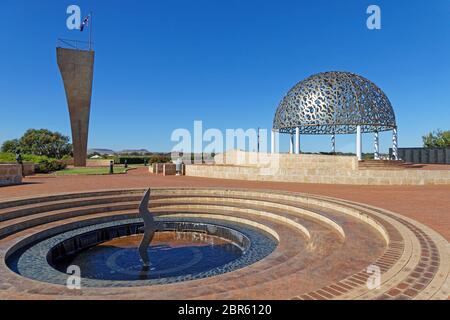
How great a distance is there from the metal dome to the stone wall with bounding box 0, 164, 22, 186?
23528mm

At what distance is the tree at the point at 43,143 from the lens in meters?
55.9

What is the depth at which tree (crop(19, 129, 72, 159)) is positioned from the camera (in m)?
55.9

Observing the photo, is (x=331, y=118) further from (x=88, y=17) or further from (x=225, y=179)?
(x=88, y=17)

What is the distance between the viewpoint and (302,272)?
14.3ft

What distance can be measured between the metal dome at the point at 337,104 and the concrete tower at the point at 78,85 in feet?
74.9

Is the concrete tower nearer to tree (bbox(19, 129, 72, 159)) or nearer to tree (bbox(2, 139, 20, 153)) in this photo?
tree (bbox(19, 129, 72, 159))

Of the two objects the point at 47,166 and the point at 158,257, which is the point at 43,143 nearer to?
the point at 47,166

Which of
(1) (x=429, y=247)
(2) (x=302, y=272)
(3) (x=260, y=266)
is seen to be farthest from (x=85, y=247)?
(1) (x=429, y=247)

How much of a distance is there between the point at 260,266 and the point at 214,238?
3.59m

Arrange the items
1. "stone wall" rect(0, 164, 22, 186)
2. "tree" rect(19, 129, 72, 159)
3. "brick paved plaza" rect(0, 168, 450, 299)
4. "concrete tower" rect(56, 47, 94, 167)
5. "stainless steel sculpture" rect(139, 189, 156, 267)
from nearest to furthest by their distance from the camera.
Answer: "brick paved plaza" rect(0, 168, 450, 299) < "stainless steel sculpture" rect(139, 189, 156, 267) < "stone wall" rect(0, 164, 22, 186) < "concrete tower" rect(56, 47, 94, 167) < "tree" rect(19, 129, 72, 159)

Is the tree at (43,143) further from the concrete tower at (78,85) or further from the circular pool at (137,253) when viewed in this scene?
the circular pool at (137,253)

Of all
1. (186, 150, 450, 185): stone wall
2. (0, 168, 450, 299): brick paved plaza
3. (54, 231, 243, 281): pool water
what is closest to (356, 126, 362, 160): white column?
(186, 150, 450, 185): stone wall

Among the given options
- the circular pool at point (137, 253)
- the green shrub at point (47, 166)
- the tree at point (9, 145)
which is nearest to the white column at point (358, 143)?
the circular pool at point (137, 253)

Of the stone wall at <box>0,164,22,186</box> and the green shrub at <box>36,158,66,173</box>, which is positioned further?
the green shrub at <box>36,158,66,173</box>
